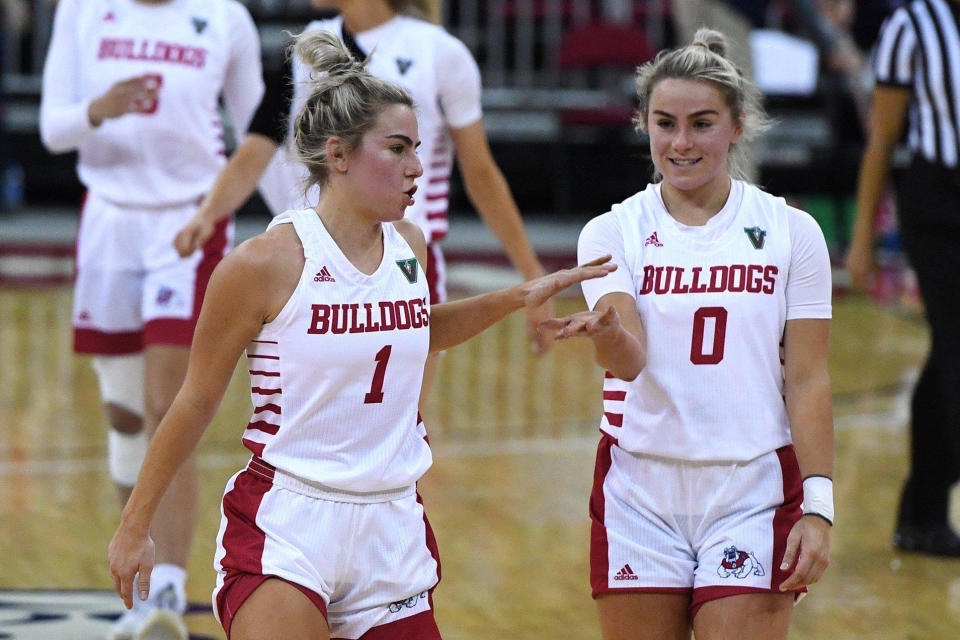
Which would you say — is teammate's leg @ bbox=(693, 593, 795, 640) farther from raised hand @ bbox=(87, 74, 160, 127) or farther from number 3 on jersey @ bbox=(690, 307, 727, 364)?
raised hand @ bbox=(87, 74, 160, 127)

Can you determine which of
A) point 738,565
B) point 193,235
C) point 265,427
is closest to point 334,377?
point 265,427

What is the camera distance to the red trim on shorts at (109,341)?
464cm

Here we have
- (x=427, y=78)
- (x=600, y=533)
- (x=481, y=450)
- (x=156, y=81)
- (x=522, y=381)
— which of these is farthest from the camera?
(x=522, y=381)

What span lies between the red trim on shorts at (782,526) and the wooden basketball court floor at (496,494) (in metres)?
1.51

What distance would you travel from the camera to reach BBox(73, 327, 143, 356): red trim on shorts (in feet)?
15.2

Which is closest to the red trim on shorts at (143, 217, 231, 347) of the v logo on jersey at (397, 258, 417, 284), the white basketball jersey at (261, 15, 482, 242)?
the white basketball jersey at (261, 15, 482, 242)

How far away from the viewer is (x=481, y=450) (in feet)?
23.0

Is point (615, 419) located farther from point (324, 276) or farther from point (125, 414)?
point (125, 414)

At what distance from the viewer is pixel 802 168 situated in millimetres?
13148

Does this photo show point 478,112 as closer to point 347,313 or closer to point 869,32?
point 347,313

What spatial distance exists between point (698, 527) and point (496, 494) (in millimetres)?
3159

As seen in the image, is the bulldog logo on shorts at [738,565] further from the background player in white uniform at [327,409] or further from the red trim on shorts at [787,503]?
the background player in white uniform at [327,409]

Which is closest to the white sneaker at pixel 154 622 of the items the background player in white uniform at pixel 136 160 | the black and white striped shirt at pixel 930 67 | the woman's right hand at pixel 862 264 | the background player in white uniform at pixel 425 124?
the background player in white uniform at pixel 136 160

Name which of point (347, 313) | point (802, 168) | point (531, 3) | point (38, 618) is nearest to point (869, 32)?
point (802, 168)
